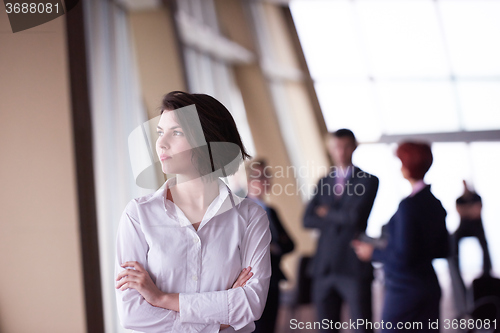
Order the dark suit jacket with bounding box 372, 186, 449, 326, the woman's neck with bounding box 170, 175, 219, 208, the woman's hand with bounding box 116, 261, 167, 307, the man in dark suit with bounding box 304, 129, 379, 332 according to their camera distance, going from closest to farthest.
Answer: the woman's hand with bounding box 116, 261, 167, 307, the woman's neck with bounding box 170, 175, 219, 208, the dark suit jacket with bounding box 372, 186, 449, 326, the man in dark suit with bounding box 304, 129, 379, 332

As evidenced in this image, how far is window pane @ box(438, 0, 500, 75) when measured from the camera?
2.63 metres

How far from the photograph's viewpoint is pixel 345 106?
2580mm

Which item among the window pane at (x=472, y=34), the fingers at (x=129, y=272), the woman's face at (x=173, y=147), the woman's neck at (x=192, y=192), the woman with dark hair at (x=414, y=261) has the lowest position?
the woman with dark hair at (x=414, y=261)

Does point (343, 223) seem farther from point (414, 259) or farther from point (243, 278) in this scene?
point (243, 278)

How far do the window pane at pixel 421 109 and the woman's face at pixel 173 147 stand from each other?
5.73 ft

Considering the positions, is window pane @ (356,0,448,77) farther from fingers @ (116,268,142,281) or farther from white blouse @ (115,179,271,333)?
fingers @ (116,268,142,281)

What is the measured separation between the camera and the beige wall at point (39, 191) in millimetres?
2455

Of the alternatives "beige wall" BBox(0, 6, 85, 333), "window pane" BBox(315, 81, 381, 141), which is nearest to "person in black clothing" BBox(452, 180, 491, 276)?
"window pane" BBox(315, 81, 381, 141)

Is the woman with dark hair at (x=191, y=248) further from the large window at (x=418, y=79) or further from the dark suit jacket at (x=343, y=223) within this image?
the large window at (x=418, y=79)

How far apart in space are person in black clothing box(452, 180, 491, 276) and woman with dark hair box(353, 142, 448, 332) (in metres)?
0.31

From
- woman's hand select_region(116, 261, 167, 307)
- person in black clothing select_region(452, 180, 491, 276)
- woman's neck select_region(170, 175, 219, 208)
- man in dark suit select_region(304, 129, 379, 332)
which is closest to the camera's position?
woman's hand select_region(116, 261, 167, 307)

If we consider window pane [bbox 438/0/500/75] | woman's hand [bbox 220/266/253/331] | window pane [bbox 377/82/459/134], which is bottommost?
woman's hand [bbox 220/266/253/331]

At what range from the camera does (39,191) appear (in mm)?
2465

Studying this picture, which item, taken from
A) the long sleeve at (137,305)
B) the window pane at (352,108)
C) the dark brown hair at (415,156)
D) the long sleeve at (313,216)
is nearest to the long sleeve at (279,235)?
the long sleeve at (313,216)
